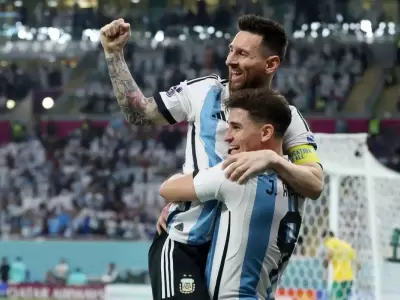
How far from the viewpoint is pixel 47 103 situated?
67.8 feet

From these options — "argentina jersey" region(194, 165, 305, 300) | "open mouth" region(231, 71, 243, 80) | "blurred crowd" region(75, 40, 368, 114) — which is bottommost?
"blurred crowd" region(75, 40, 368, 114)

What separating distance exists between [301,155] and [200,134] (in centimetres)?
37

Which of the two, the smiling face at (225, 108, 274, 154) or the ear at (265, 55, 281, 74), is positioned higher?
the ear at (265, 55, 281, 74)

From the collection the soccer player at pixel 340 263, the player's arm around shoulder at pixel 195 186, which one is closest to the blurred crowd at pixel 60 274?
the soccer player at pixel 340 263

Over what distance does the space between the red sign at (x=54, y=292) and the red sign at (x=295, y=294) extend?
16.2ft

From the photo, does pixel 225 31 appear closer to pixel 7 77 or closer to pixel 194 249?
pixel 7 77

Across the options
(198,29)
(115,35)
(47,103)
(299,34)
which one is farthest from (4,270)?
(115,35)

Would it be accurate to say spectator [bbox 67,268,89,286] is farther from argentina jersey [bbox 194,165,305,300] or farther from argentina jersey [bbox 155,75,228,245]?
argentina jersey [bbox 194,165,305,300]

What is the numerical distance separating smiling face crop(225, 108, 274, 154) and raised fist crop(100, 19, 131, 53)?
57 cm

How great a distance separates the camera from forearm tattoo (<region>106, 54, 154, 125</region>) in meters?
3.42

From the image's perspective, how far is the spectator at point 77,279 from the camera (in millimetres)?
14828

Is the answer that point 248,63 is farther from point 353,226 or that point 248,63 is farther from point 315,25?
point 315,25

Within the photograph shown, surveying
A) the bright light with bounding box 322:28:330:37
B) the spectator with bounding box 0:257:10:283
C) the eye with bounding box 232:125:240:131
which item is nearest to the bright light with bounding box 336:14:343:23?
the bright light with bounding box 322:28:330:37

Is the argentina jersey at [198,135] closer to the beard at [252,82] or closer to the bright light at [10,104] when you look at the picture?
the beard at [252,82]
